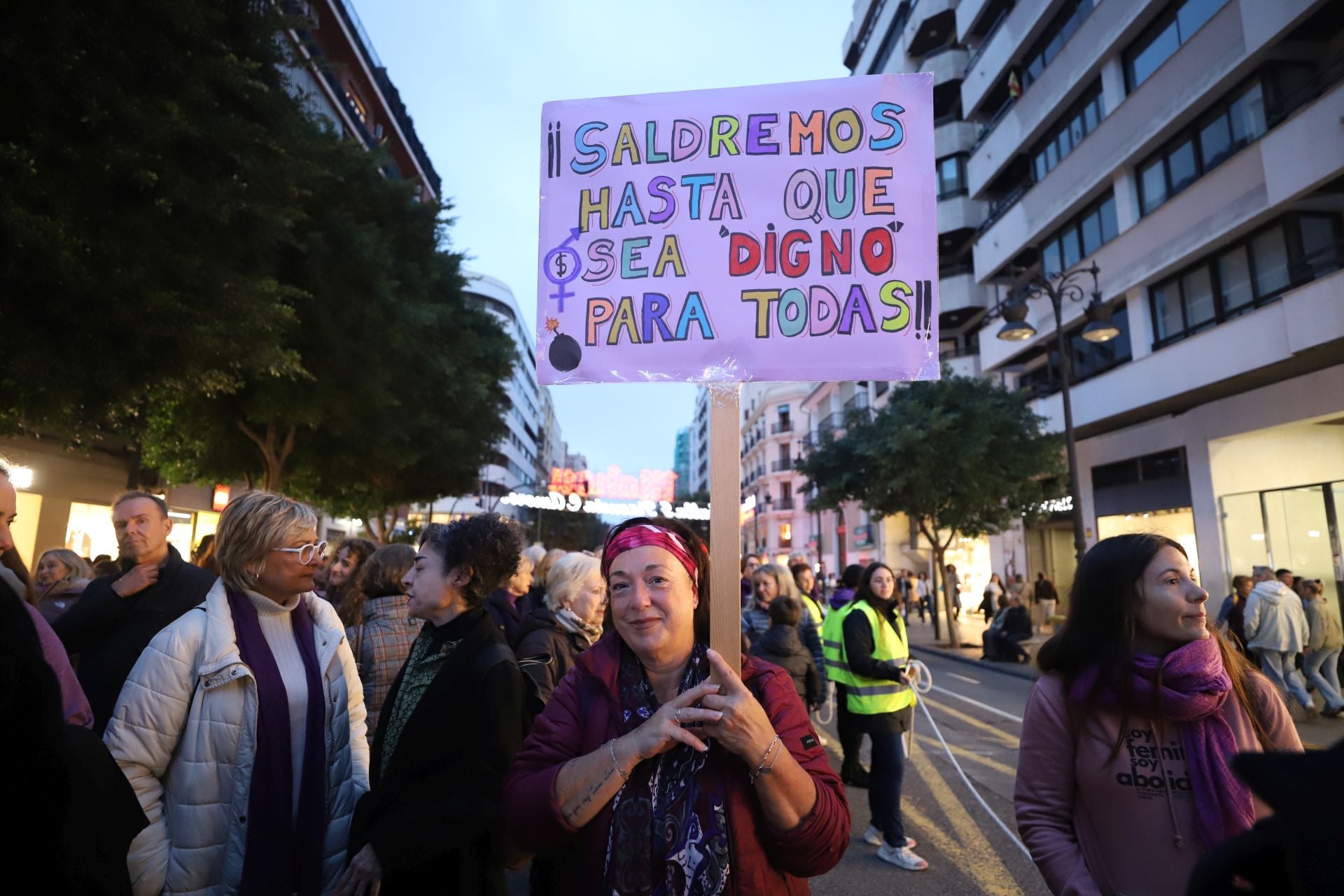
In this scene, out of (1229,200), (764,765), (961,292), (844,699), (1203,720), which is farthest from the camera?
(961,292)

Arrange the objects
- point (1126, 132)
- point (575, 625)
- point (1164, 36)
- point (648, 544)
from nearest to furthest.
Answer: point (648, 544)
point (575, 625)
point (1164, 36)
point (1126, 132)

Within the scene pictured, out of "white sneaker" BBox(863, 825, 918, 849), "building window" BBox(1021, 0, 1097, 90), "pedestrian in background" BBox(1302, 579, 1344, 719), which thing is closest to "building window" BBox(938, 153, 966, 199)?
"building window" BBox(1021, 0, 1097, 90)

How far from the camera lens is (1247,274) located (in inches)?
582

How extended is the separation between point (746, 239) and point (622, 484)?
61.2 metres

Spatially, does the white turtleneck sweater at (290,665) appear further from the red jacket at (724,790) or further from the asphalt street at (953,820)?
the asphalt street at (953,820)

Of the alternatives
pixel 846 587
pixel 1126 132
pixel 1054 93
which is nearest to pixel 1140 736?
pixel 846 587

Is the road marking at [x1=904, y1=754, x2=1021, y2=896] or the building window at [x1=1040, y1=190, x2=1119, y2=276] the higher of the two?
the building window at [x1=1040, y1=190, x2=1119, y2=276]

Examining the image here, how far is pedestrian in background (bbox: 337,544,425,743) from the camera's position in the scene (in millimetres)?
3750

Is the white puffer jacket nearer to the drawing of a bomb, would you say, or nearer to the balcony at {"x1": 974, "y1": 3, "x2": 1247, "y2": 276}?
the drawing of a bomb

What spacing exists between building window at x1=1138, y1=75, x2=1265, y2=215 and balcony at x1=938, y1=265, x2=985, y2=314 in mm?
11649

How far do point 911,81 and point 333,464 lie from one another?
17083 mm

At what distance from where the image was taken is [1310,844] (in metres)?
0.80

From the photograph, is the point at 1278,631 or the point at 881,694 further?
the point at 1278,631

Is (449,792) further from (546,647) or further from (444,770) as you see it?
(546,647)
